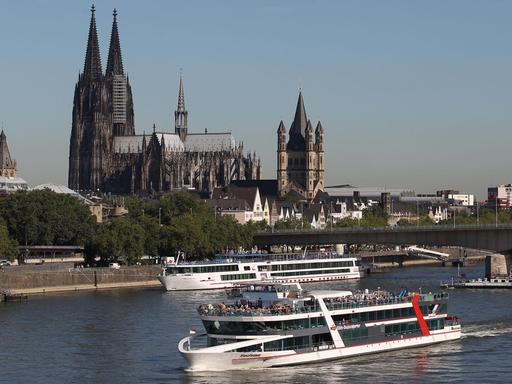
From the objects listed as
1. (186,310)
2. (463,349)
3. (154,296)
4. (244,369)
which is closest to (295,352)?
(244,369)

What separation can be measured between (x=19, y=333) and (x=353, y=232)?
57812 millimetres

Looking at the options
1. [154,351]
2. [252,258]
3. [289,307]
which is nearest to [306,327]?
[289,307]

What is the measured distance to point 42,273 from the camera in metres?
98.1

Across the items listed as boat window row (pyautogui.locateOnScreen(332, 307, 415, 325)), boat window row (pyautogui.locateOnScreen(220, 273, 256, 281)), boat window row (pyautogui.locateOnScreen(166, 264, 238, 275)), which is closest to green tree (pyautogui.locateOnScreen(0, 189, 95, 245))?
boat window row (pyautogui.locateOnScreen(166, 264, 238, 275))

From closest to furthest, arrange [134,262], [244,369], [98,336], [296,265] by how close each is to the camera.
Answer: [244,369] < [98,336] < [296,265] < [134,262]

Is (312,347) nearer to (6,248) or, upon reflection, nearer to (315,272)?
(315,272)

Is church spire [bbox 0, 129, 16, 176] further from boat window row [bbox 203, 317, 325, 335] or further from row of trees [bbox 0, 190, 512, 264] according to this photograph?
boat window row [bbox 203, 317, 325, 335]

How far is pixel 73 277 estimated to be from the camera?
333 ft

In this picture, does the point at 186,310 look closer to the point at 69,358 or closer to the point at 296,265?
the point at 69,358

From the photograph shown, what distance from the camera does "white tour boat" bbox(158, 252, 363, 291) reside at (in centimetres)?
10194

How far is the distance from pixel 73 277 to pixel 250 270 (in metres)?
12.5

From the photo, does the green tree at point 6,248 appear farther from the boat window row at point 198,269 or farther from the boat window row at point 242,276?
the boat window row at point 242,276

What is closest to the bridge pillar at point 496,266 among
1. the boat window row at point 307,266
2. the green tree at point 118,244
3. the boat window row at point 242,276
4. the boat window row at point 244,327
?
the boat window row at point 307,266

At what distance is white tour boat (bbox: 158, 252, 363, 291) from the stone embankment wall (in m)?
2.42
